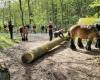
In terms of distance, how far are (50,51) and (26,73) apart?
6.26 meters

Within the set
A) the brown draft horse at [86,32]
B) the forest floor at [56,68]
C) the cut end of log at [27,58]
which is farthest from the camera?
the brown draft horse at [86,32]

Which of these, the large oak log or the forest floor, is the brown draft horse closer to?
the large oak log

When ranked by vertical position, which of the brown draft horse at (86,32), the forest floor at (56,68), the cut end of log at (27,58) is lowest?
the forest floor at (56,68)

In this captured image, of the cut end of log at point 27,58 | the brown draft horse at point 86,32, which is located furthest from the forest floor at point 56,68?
the brown draft horse at point 86,32

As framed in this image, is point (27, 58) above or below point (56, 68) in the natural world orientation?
above

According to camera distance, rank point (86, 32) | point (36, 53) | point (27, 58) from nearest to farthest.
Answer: point (27, 58), point (36, 53), point (86, 32)

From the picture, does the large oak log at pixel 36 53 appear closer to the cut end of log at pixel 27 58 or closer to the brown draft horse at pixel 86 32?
the cut end of log at pixel 27 58

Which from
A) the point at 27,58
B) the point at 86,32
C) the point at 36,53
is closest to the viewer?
the point at 27,58

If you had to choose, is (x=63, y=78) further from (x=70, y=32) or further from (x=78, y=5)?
A: (x=78, y=5)

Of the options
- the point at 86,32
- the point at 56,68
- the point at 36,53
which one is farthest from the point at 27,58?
the point at 86,32

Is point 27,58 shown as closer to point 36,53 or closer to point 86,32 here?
point 36,53

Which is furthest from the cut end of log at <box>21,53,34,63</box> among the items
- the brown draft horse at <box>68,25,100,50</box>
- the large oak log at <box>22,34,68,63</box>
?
the brown draft horse at <box>68,25,100,50</box>

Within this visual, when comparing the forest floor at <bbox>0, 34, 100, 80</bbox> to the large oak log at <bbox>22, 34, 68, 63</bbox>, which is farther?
the large oak log at <bbox>22, 34, 68, 63</bbox>

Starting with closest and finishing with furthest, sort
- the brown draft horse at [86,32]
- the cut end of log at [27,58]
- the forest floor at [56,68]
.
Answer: the forest floor at [56,68] < the cut end of log at [27,58] < the brown draft horse at [86,32]
